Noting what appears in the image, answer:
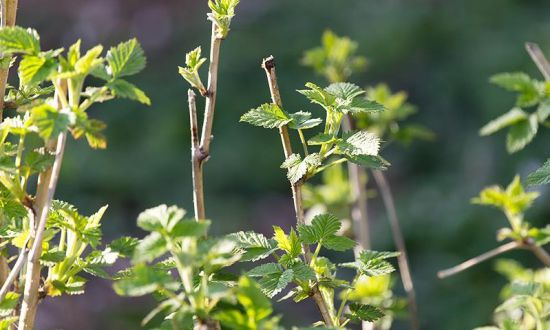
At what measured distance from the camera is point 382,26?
3.82 metres

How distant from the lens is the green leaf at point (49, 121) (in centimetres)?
56

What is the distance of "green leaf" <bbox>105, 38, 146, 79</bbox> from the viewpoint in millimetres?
600

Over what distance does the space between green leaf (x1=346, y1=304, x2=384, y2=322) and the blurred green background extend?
1.96m

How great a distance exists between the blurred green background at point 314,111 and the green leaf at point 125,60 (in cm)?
214

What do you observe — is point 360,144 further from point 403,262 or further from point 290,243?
point 403,262

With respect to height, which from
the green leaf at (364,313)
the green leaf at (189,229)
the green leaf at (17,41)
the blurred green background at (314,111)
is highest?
the blurred green background at (314,111)

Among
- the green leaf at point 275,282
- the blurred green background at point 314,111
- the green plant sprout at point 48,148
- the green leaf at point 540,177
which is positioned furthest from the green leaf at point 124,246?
the blurred green background at point 314,111

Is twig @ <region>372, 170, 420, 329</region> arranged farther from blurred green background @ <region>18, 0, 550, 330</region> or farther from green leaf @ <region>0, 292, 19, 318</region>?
blurred green background @ <region>18, 0, 550, 330</region>

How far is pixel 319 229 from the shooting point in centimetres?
69

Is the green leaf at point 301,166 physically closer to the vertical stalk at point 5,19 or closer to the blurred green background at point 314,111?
the vertical stalk at point 5,19

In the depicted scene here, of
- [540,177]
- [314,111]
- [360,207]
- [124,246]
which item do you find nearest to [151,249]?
[124,246]

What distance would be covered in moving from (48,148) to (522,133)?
22.5 inches

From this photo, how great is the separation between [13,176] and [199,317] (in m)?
0.22

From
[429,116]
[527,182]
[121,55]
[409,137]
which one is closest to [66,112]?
[121,55]
